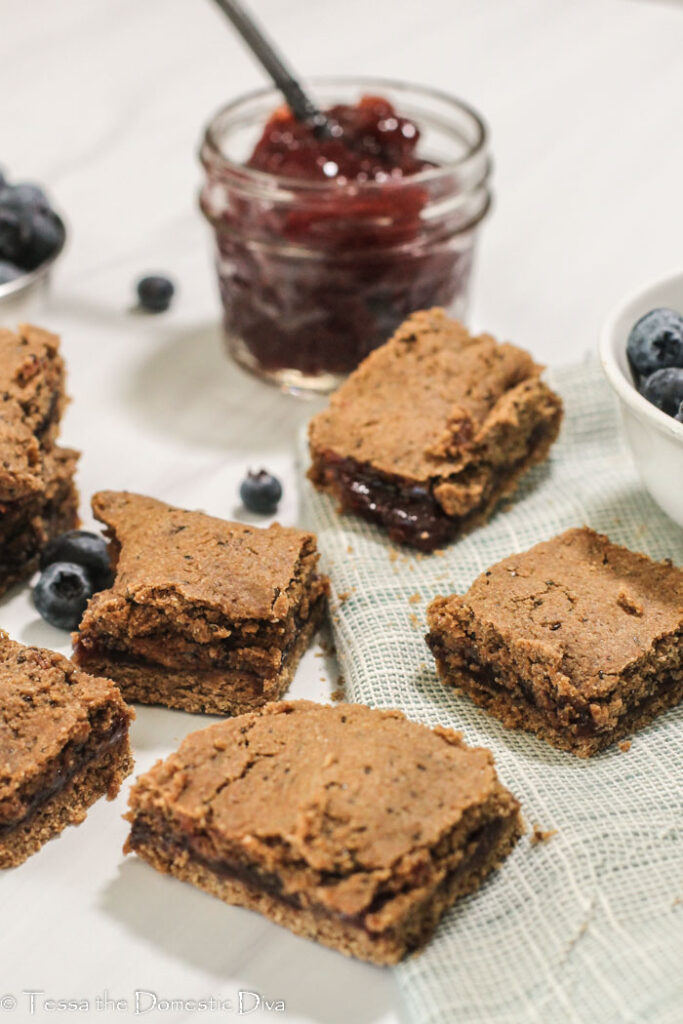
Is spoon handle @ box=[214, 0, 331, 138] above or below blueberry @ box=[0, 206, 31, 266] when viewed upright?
above

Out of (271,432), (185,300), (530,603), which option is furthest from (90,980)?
(185,300)

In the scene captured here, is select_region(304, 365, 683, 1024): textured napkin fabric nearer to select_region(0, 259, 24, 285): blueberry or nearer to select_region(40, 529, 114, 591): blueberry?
select_region(40, 529, 114, 591): blueberry

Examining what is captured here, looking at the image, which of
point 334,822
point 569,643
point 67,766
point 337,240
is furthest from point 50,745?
point 337,240

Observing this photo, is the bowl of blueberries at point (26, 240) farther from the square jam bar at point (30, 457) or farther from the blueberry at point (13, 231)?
the square jam bar at point (30, 457)

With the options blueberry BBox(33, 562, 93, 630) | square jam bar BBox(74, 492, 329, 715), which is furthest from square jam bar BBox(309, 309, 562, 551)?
blueberry BBox(33, 562, 93, 630)

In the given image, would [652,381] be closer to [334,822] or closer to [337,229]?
[337,229]

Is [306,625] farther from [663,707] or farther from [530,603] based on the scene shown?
[663,707]
